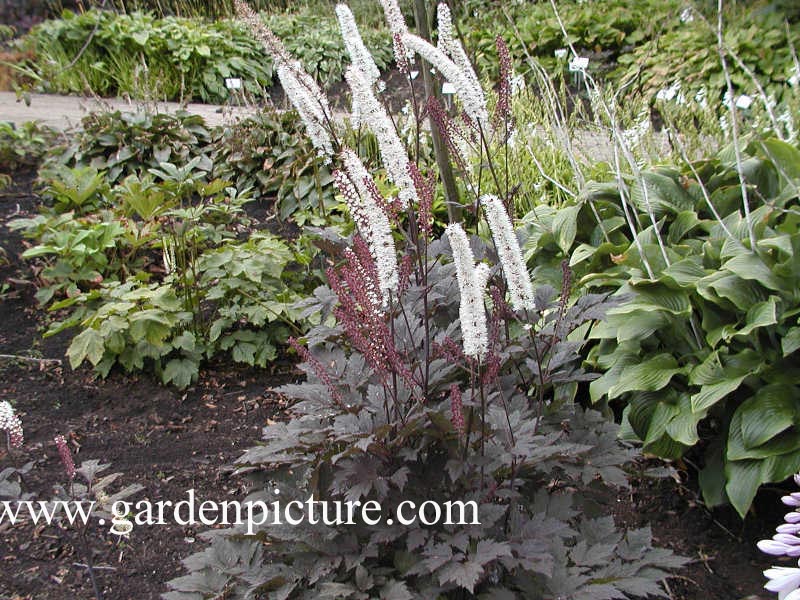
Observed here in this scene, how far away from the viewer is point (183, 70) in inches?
319

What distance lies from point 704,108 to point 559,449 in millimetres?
3146

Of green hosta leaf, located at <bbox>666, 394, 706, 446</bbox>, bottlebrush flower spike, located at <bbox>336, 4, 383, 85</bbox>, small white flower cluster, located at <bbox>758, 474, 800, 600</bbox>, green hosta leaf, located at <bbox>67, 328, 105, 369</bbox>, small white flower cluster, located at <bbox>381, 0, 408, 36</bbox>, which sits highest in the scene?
small white flower cluster, located at <bbox>381, 0, 408, 36</bbox>

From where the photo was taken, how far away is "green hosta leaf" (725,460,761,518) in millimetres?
2480

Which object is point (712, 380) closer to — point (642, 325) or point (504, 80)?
point (642, 325)

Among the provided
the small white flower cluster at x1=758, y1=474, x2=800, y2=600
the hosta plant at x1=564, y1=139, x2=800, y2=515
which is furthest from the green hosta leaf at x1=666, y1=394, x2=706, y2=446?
the small white flower cluster at x1=758, y1=474, x2=800, y2=600

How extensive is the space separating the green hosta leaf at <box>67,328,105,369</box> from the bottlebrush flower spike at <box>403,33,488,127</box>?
2099 millimetres

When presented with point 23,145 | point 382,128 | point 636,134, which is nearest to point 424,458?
point 382,128

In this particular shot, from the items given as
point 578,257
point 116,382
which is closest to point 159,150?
point 116,382

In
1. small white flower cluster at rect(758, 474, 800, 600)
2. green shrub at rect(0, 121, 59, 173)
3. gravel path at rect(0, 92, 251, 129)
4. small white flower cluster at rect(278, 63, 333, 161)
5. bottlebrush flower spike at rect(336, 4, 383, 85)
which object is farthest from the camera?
gravel path at rect(0, 92, 251, 129)

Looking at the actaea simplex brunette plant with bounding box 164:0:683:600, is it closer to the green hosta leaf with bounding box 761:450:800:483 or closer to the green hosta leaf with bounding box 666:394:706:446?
the green hosta leaf with bounding box 666:394:706:446

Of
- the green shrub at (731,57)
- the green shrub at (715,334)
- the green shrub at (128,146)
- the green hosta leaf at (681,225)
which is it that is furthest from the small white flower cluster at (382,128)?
the green shrub at (731,57)

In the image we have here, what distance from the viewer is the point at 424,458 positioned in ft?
6.46

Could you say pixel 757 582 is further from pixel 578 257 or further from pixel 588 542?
pixel 578 257

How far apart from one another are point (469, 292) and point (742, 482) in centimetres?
151
